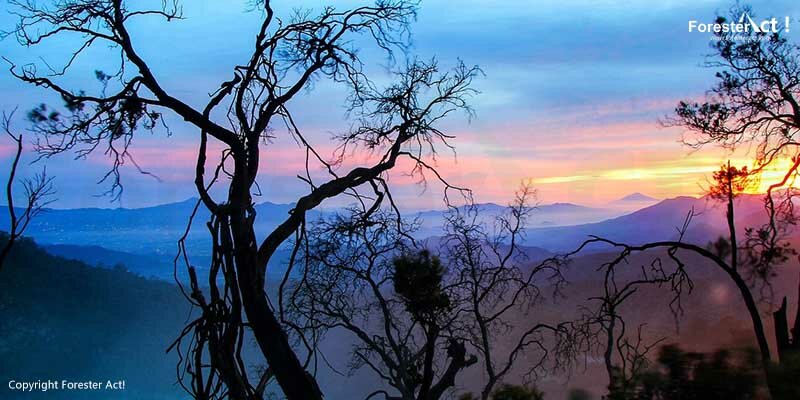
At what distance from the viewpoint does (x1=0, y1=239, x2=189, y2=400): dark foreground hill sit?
41594 millimetres

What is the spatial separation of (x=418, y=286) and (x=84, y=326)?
52.1m

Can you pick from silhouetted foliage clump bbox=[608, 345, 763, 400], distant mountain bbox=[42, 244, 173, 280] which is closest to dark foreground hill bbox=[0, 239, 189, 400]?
distant mountain bbox=[42, 244, 173, 280]

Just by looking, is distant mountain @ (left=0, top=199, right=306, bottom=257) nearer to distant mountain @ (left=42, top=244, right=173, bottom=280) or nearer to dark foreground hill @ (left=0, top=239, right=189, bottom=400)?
distant mountain @ (left=42, top=244, right=173, bottom=280)

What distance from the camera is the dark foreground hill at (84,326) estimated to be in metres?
41.6

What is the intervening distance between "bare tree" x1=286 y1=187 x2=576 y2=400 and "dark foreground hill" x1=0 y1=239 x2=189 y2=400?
34.6m

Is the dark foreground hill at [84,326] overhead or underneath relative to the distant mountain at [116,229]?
underneath

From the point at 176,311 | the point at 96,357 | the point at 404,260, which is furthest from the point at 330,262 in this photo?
the point at 96,357

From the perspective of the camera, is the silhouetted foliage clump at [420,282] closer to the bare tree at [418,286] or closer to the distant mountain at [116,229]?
the bare tree at [418,286]

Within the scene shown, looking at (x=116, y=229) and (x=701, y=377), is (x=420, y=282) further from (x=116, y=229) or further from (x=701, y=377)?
(x=116, y=229)

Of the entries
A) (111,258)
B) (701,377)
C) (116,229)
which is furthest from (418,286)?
(111,258)

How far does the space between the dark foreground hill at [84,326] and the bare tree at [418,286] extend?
34.6 m

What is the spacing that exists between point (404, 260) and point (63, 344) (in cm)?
4914

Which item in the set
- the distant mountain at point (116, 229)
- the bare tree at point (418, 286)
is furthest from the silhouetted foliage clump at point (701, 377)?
the distant mountain at point (116, 229)

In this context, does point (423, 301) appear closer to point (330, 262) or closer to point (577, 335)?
point (330, 262)
